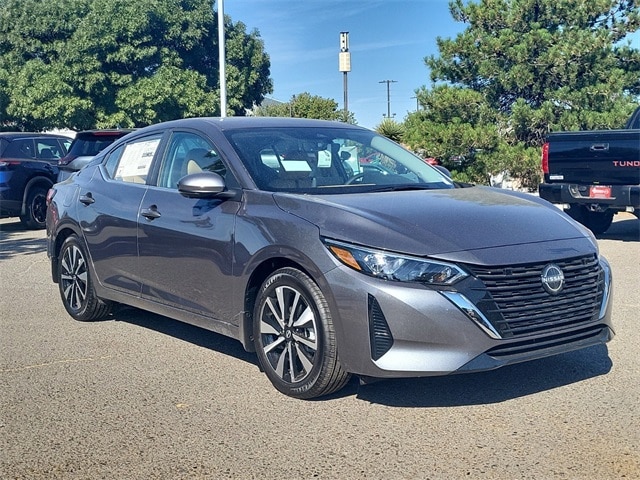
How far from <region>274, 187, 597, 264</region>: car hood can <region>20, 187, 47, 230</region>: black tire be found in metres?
10.4

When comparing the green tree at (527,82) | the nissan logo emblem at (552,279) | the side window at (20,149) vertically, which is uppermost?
the green tree at (527,82)

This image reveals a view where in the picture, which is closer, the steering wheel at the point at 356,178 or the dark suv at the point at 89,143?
the steering wheel at the point at 356,178

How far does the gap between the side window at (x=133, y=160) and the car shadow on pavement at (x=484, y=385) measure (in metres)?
2.44

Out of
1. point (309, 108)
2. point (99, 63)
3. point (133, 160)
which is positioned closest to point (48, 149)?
point (133, 160)

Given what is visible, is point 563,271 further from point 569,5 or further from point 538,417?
point 569,5

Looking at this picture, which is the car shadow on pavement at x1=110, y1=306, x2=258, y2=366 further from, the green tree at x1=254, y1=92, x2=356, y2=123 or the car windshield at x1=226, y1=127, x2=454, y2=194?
the green tree at x1=254, y1=92, x2=356, y2=123

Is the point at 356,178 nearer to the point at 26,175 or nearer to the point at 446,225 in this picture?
the point at 446,225

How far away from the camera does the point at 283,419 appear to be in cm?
421

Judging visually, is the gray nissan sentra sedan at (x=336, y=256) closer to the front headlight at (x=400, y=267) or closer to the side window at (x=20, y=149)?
the front headlight at (x=400, y=267)

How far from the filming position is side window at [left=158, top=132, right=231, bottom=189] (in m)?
5.31

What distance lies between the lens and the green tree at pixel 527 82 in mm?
16969

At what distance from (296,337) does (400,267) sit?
31.0 inches

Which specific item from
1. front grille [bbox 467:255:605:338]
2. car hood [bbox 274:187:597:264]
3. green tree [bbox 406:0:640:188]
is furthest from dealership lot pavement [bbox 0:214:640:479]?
green tree [bbox 406:0:640:188]

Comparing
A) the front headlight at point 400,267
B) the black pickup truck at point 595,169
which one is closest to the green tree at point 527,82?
the black pickup truck at point 595,169
